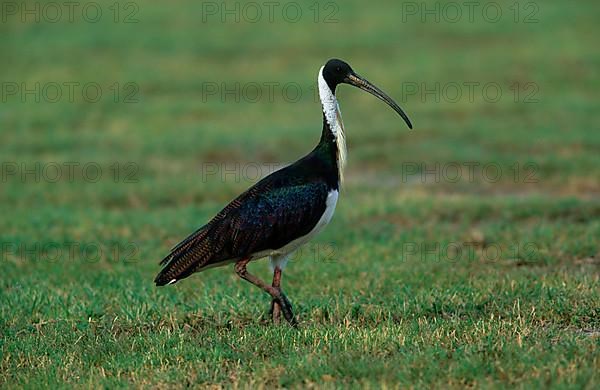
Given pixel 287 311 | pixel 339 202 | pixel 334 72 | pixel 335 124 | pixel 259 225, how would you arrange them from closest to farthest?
pixel 287 311
pixel 259 225
pixel 335 124
pixel 334 72
pixel 339 202

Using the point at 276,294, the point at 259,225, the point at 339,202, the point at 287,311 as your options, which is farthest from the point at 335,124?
the point at 339,202

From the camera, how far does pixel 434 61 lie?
24.3 meters

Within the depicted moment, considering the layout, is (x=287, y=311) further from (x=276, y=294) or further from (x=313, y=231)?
(x=313, y=231)

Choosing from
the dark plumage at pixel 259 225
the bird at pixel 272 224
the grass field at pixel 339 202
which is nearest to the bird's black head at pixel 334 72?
the bird at pixel 272 224

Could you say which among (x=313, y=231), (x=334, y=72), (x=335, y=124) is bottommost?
(x=313, y=231)

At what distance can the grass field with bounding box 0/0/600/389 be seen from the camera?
20.6 ft

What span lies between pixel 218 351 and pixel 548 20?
23490 mm

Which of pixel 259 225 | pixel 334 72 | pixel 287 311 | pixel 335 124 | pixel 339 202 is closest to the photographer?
pixel 287 311

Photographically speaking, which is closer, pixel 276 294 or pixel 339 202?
pixel 276 294

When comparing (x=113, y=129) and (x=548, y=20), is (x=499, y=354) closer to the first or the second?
(x=113, y=129)

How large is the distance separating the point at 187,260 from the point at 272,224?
68 cm

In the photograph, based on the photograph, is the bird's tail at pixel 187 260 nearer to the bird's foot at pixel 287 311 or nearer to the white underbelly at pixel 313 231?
the white underbelly at pixel 313 231

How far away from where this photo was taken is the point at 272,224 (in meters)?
7.33

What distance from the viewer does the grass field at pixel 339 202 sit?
6.27 m
